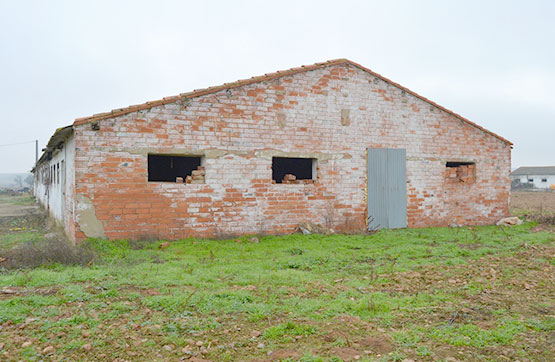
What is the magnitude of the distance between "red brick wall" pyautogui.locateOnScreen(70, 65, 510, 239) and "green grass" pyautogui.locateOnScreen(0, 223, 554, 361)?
48.1 inches

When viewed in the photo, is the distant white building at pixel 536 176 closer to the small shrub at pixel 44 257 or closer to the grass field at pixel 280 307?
the grass field at pixel 280 307

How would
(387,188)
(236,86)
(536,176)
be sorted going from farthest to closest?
(536,176) → (387,188) → (236,86)

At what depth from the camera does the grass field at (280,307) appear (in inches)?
137

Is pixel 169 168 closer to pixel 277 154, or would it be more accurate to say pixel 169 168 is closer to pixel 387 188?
pixel 277 154

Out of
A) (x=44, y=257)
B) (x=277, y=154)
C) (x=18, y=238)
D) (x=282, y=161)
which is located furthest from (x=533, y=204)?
(x=18, y=238)

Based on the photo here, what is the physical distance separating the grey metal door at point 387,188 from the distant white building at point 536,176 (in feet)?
175

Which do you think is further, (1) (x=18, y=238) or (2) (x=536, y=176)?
(2) (x=536, y=176)

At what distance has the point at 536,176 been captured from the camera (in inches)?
2221

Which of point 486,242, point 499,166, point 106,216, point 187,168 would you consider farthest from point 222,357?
point 499,166

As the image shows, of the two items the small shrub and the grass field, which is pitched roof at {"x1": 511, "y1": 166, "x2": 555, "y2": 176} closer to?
the grass field

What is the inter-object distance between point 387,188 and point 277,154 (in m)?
3.61

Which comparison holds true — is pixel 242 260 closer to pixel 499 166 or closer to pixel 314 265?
pixel 314 265

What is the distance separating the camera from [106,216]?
7.94 metres

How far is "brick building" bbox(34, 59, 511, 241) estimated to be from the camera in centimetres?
806
